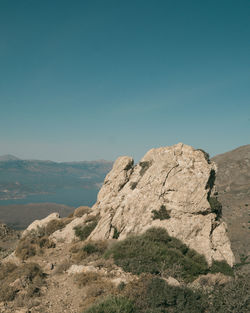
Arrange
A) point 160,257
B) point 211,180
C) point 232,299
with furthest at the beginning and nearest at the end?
1. point 211,180
2. point 160,257
3. point 232,299

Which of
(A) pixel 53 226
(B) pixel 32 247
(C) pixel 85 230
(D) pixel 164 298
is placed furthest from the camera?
(A) pixel 53 226

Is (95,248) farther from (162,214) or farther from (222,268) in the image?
(222,268)

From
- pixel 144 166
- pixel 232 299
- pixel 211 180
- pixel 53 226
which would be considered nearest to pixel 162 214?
pixel 211 180

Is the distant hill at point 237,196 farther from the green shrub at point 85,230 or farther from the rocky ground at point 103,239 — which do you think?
the green shrub at point 85,230

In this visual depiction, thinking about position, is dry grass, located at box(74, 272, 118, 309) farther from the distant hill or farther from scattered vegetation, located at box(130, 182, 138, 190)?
the distant hill

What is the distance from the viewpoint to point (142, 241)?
14203 millimetres

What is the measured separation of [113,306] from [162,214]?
945 centimetres

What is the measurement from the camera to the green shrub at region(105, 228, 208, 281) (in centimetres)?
1195

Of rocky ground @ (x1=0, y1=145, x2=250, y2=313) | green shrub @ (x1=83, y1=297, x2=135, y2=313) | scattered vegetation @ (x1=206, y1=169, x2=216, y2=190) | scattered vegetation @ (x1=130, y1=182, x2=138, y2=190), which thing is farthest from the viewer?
scattered vegetation @ (x1=130, y1=182, x2=138, y2=190)

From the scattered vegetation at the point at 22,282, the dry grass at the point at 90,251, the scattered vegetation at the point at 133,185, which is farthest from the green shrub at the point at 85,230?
the scattered vegetation at the point at 22,282

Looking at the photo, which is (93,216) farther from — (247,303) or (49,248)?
(247,303)

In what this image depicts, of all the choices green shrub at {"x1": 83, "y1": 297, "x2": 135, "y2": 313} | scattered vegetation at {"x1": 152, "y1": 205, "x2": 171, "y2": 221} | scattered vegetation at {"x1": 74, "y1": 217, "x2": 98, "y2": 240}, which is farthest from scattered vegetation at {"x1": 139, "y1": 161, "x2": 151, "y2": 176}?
green shrub at {"x1": 83, "y1": 297, "x2": 135, "y2": 313}

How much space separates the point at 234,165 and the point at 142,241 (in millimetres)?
99059

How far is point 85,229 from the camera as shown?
63.4 ft
